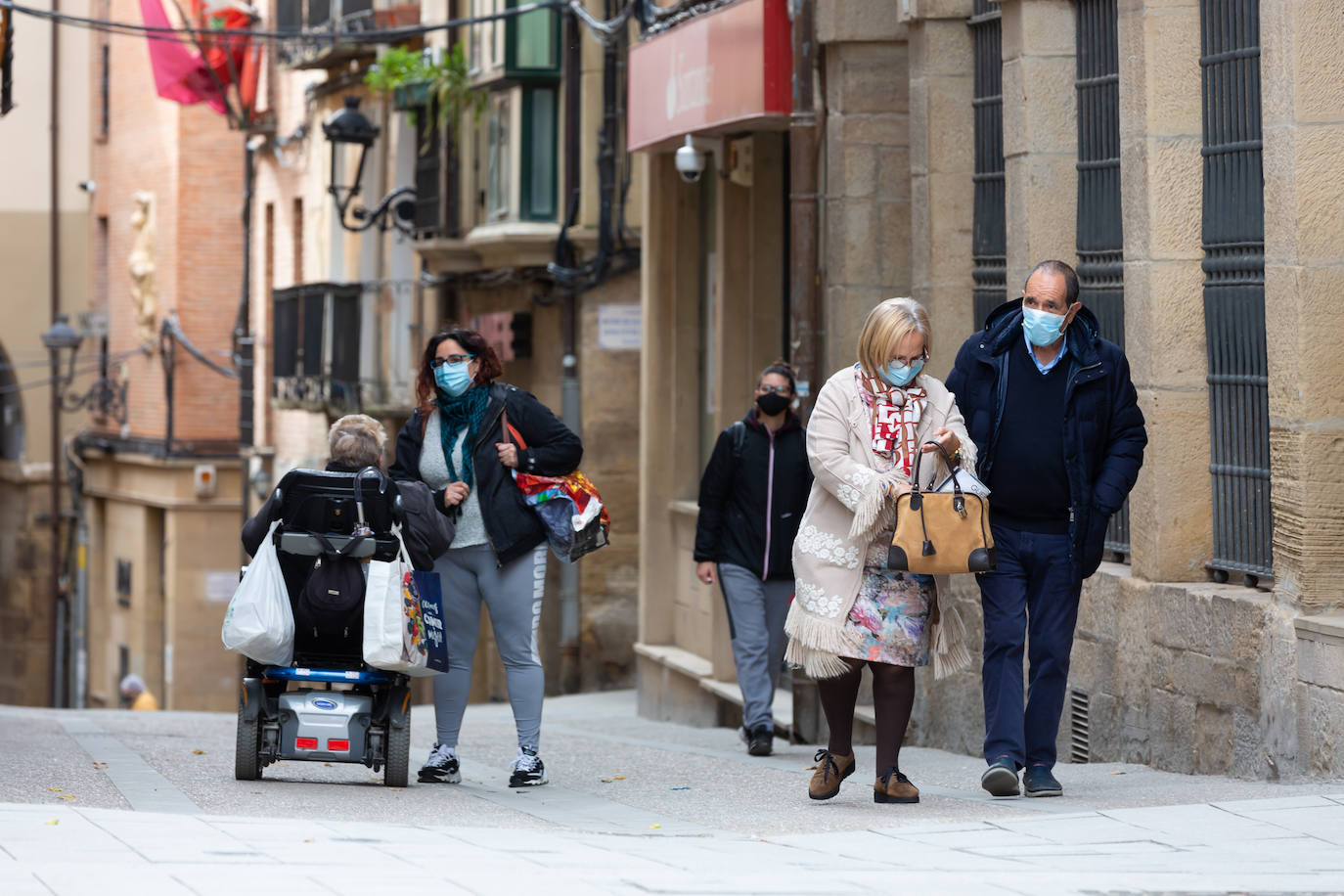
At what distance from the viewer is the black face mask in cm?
1230

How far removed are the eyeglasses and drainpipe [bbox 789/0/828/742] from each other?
12.1ft

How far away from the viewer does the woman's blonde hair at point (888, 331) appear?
847cm

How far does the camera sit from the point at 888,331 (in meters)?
8.48

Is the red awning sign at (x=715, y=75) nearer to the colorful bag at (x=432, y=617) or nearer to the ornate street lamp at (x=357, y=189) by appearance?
the colorful bag at (x=432, y=617)

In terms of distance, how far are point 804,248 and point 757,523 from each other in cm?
206

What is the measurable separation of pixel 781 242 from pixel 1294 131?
25.3 ft

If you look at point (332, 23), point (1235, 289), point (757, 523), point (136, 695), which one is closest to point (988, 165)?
point (757, 523)

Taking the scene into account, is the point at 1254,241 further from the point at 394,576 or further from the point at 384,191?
the point at 384,191

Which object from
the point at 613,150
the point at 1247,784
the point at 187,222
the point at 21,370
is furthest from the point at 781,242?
the point at 21,370

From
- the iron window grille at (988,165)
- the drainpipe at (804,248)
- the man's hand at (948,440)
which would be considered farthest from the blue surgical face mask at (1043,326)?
the drainpipe at (804,248)

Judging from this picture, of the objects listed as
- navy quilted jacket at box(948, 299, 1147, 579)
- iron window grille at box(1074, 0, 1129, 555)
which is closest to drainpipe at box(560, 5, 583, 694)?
iron window grille at box(1074, 0, 1129, 555)

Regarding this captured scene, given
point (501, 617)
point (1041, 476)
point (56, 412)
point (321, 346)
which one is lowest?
point (501, 617)

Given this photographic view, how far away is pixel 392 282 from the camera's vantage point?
1084 inches

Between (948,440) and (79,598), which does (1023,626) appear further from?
(79,598)
